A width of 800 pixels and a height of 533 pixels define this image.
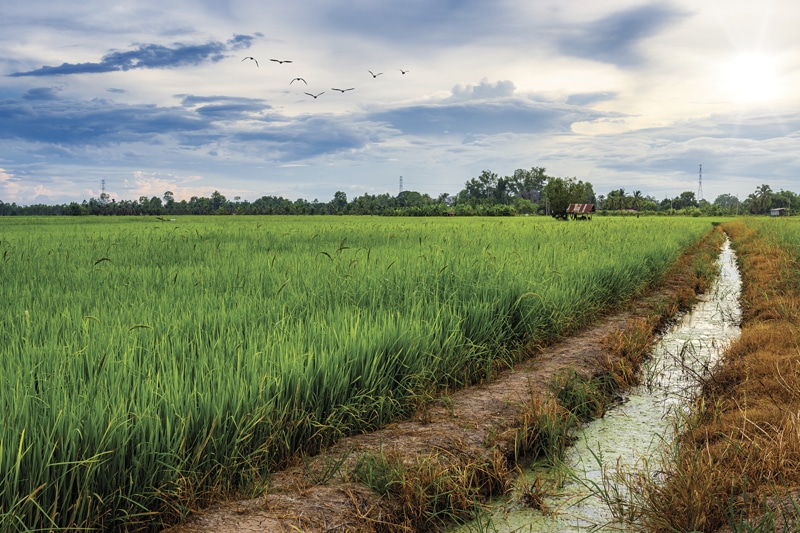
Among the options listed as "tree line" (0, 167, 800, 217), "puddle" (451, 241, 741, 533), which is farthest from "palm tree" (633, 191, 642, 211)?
"puddle" (451, 241, 741, 533)

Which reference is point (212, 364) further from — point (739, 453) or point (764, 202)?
point (764, 202)

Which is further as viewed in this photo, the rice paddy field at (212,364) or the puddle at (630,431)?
the puddle at (630,431)

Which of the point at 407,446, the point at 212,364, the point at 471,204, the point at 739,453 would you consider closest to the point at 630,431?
the point at 739,453

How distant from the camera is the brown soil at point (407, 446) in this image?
246cm

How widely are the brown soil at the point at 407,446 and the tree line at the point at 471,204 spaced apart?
4650 cm

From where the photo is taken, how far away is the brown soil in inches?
96.9

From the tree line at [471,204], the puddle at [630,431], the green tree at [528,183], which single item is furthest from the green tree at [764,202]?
the puddle at [630,431]

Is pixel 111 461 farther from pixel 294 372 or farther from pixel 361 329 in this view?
pixel 361 329

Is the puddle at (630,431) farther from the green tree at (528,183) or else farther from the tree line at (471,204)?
the green tree at (528,183)

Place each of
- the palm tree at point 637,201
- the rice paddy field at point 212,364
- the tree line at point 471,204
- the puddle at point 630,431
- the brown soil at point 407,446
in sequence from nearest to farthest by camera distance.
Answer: the rice paddy field at point 212,364 < the brown soil at point 407,446 < the puddle at point 630,431 < the tree line at point 471,204 < the palm tree at point 637,201

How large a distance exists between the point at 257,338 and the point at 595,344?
3.70m

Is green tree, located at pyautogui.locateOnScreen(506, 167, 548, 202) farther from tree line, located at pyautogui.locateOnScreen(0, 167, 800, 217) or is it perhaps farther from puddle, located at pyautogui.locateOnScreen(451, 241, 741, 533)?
puddle, located at pyautogui.locateOnScreen(451, 241, 741, 533)

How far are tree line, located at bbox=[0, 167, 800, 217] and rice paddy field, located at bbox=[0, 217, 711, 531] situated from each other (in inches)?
1812

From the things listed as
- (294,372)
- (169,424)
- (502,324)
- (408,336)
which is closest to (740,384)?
(502,324)
